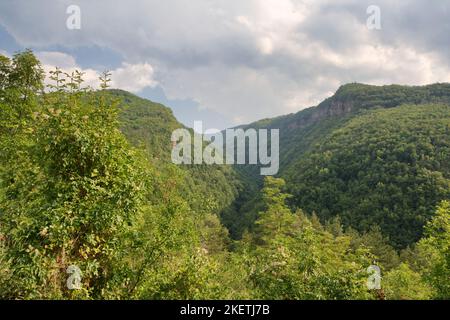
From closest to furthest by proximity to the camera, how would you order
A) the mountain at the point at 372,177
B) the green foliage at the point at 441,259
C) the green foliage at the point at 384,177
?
the green foliage at the point at 441,259 → the green foliage at the point at 384,177 → the mountain at the point at 372,177

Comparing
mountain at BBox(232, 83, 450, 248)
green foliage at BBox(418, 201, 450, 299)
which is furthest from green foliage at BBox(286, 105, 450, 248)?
green foliage at BBox(418, 201, 450, 299)

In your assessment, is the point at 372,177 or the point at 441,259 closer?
the point at 441,259

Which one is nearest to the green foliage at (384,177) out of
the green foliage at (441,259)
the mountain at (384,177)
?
the mountain at (384,177)

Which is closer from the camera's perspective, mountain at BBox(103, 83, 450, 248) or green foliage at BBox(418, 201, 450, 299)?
green foliage at BBox(418, 201, 450, 299)

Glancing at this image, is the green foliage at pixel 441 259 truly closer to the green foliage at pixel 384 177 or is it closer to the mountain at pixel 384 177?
the mountain at pixel 384 177

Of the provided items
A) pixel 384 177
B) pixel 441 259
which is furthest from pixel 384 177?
pixel 441 259

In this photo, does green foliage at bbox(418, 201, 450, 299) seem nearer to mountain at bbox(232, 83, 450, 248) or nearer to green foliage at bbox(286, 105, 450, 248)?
mountain at bbox(232, 83, 450, 248)

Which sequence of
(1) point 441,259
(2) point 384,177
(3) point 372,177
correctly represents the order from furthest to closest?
(3) point 372,177, (2) point 384,177, (1) point 441,259

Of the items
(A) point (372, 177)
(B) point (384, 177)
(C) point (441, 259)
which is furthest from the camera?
(A) point (372, 177)

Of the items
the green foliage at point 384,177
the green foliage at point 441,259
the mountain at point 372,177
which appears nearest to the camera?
the green foliage at point 441,259

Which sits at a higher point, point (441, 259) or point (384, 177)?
point (384, 177)

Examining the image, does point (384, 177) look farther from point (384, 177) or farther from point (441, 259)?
point (441, 259)
